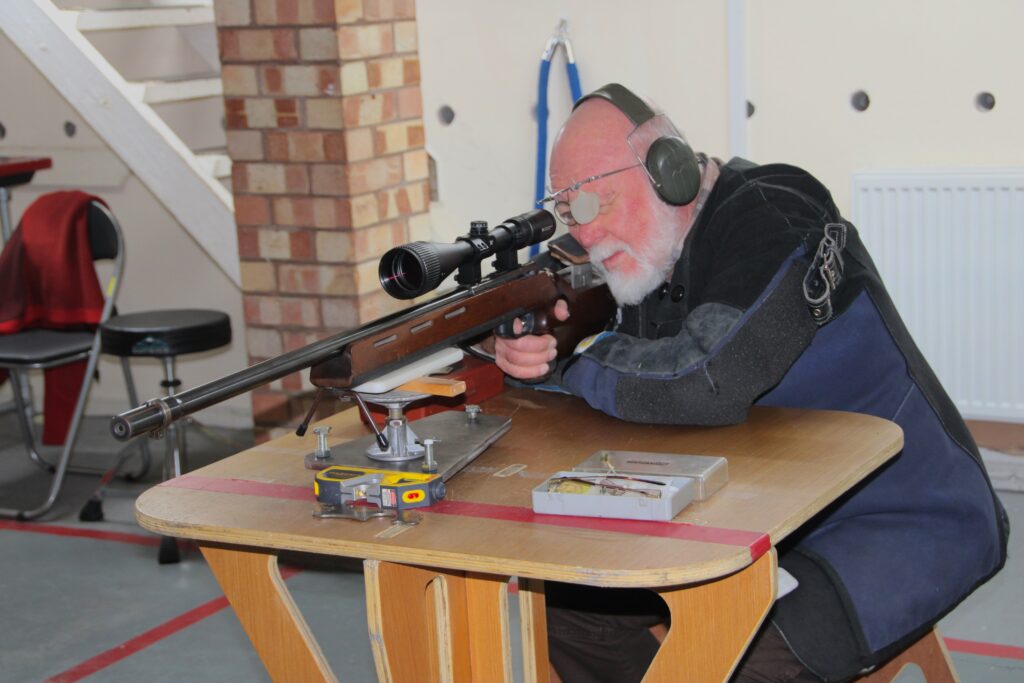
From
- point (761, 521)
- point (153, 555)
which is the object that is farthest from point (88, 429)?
point (761, 521)

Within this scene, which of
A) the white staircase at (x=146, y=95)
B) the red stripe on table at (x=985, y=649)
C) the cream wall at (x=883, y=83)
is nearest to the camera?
the red stripe on table at (x=985, y=649)

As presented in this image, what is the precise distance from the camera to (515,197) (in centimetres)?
432

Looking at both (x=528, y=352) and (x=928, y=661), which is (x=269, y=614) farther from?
(x=928, y=661)

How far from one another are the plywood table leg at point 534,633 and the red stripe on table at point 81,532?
214 cm

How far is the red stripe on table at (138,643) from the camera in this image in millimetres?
3290

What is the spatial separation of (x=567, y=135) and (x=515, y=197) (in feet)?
6.32

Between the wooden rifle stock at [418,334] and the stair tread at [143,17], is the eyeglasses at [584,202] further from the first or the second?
the stair tread at [143,17]

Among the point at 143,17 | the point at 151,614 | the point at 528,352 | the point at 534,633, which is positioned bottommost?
the point at 151,614

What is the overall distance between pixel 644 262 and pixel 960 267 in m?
1.79

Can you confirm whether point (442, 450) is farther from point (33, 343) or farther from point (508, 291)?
point (33, 343)

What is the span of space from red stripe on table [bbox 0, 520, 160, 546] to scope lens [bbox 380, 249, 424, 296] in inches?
95.6

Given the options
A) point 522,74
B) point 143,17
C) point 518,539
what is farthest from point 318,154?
point 518,539

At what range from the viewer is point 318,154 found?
13.1 feet

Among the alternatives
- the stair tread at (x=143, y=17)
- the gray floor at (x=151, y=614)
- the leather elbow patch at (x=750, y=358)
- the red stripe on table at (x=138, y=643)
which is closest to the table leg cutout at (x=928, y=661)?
the gray floor at (x=151, y=614)
